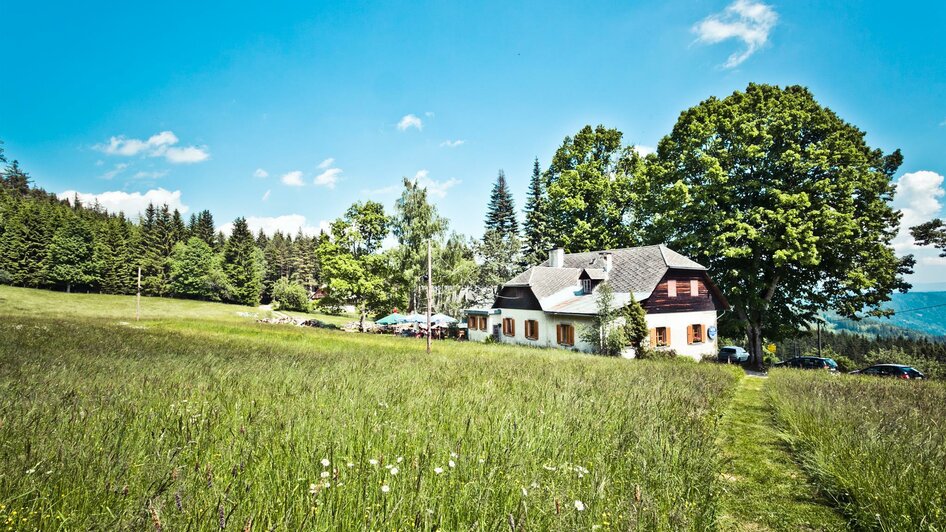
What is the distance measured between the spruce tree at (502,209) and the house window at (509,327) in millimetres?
23323

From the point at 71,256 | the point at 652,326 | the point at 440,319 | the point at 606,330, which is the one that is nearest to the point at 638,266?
→ the point at 652,326

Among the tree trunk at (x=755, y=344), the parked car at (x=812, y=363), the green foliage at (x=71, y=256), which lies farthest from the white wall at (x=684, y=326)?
the green foliage at (x=71, y=256)

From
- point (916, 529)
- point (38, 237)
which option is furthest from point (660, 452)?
point (38, 237)

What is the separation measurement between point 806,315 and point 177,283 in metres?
81.5

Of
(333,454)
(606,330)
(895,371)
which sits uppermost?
(333,454)

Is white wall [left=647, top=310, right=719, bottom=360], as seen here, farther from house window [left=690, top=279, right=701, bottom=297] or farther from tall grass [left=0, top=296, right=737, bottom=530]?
tall grass [left=0, top=296, right=737, bottom=530]

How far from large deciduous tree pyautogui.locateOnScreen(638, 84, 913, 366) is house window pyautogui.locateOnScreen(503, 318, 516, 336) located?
1378 cm

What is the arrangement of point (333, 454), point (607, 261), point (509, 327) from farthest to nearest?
point (509, 327) < point (607, 261) < point (333, 454)

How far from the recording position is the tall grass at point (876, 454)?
3777 millimetres

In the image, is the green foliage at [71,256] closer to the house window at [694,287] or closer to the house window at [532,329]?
the house window at [532,329]

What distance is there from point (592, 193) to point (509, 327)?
1575 cm

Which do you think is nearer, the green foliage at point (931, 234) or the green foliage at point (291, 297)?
the green foliage at point (931, 234)

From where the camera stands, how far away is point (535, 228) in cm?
4856

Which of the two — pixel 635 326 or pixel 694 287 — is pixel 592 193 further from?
pixel 635 326
